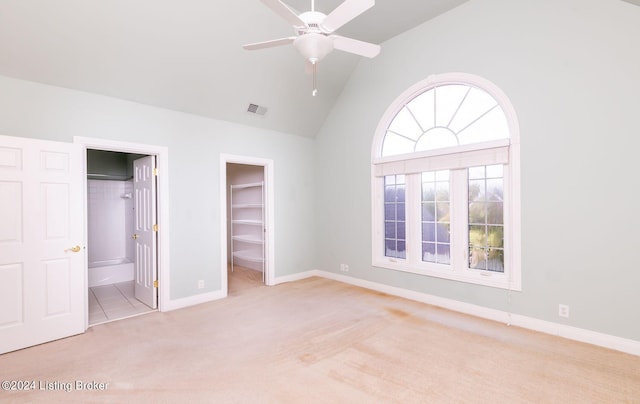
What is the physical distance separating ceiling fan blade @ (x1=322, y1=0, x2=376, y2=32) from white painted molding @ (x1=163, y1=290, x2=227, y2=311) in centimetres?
376

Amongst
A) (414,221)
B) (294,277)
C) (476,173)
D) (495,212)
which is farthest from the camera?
(294,277)

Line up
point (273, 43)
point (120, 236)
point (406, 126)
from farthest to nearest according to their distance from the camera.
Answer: point (120, 236) → point (406, 126) → point (273, 43)

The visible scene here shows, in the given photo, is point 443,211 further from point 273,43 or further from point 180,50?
point 180,50

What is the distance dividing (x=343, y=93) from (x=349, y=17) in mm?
3342

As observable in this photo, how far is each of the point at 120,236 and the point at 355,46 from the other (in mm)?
5973

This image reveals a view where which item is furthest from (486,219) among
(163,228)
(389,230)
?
(163,228)

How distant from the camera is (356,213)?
5.04m

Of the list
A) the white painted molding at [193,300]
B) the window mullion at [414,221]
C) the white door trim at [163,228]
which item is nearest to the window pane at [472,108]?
the window mullion at [414,221]

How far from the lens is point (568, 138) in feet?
9.95

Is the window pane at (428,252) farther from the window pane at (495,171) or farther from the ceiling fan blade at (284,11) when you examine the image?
the ceiling fan blade at (284,11)

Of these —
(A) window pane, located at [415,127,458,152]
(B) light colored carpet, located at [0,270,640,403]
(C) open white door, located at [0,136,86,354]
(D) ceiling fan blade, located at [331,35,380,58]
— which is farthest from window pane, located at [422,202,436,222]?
(C) open white door, located at [0,136,86,354]

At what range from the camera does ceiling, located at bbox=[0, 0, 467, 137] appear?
9.16 feet

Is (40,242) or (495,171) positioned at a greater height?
(495,171)

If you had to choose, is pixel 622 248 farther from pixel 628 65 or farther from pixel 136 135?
pixel 136 135
